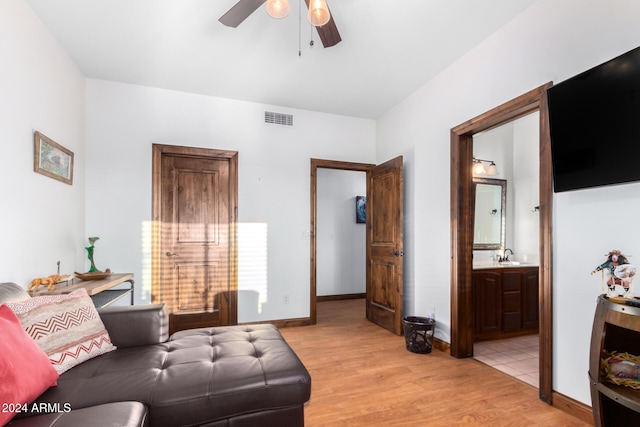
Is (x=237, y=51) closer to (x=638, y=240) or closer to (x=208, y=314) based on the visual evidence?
(x=208, y=314)

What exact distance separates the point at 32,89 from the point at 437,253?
3643 mm

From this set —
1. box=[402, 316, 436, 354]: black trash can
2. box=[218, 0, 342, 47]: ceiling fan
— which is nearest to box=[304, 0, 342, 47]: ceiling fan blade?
box=[218, 0, 342, 47]: ceiling fan

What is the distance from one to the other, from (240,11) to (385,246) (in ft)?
9.54

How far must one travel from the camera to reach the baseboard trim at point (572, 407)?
1.94m

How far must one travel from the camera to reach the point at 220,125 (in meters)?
3.90

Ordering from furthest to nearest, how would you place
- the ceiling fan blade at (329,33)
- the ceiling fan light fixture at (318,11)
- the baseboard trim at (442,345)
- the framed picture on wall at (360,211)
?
the framed picture on wall at (360,211) < the baseboard trim at (442,345) < the ceiling fan blade at (329,33) < the ceiling fan light fixture at (318,11)

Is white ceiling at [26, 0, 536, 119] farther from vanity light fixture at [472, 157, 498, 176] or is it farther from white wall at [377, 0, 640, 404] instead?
vanity light fixture at [472, 157, 498, 176]

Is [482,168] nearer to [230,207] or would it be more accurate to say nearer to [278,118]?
[278,118]

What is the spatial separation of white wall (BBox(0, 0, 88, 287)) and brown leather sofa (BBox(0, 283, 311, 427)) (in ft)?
2.23

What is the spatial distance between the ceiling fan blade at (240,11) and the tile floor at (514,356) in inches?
129

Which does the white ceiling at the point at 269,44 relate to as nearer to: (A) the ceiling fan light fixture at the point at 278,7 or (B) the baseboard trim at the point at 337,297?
(A) the ceiling fan light fixture at the point at 278,7

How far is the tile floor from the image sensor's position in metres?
2.68

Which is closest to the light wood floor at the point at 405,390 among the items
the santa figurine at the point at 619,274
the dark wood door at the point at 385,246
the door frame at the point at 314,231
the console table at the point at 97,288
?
the dark wood door at the point at 385,246

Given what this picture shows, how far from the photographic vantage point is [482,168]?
13.6 ft
